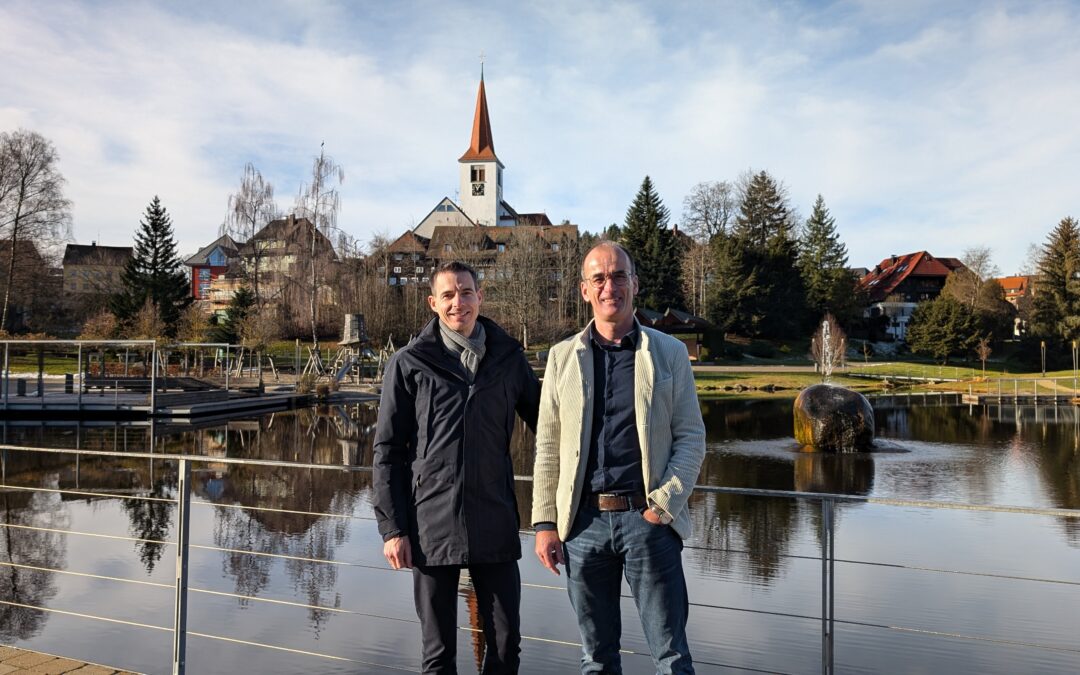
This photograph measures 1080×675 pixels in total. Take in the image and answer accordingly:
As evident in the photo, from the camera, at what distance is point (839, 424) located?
16688mm

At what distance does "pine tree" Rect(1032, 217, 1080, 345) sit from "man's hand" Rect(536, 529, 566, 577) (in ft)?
204

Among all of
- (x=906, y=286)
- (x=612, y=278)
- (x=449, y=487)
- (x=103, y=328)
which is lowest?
(x=449, y=487)

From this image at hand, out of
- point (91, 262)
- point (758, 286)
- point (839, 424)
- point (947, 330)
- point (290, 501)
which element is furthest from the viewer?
point (91, 262)

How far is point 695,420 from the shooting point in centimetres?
268

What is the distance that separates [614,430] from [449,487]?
0.62m

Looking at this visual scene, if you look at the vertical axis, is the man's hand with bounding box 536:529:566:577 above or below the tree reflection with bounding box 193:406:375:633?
above

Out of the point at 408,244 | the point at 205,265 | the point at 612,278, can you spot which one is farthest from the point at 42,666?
the point at 205,265

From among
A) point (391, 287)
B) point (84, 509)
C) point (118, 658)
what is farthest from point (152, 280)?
point (118, 658)

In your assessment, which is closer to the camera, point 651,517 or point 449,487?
point 651,517

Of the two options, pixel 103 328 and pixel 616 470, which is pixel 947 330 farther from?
pixel 616 470

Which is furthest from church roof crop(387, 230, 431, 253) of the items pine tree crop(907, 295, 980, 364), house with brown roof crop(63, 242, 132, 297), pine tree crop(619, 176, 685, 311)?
pine tree crop(907, 295, 980, 364)

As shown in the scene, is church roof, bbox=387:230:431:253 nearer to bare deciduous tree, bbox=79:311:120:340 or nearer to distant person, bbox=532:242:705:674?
bare deciduous tree, bbox=79:311:120:340

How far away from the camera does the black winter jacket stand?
278 cm

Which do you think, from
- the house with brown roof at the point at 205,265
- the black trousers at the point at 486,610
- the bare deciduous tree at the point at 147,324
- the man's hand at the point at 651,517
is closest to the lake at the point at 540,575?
the black trousers at the point at 486,610
